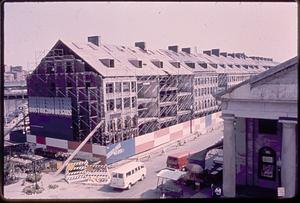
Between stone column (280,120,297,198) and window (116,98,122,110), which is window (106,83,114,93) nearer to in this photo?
window (116,98,122,110)

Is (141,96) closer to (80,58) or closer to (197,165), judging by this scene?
(80,58)

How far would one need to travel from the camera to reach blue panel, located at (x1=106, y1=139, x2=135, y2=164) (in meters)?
22.9

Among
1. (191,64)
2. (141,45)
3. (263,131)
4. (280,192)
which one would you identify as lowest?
(280,192)

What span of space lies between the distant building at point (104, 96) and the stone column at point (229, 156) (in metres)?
10.3

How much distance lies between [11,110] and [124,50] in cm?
1589

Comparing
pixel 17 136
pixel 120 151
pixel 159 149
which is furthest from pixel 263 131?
pixel 17 136

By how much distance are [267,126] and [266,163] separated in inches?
75.7

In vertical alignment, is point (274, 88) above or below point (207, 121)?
above

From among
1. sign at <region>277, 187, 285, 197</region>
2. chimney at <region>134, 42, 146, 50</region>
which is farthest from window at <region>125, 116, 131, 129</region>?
sign at <region>277, 187, 285, 197</region>

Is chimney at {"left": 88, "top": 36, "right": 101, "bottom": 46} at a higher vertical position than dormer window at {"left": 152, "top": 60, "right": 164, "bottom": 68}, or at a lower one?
higher

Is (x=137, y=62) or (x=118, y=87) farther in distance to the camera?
(x=137, y=62)

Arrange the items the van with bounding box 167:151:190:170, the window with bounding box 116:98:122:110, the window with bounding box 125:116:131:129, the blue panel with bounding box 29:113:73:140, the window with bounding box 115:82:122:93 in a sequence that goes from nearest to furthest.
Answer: the van with bounding box 167:151:190:170
the blue panel with bounding box 29:113:73:140
the window with bounding box 115:82:122:93
the window with bounding box 116:98:122:110
the window with bounding box 125:116:131:129

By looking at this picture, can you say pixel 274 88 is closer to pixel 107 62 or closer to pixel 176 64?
pixel 107 62

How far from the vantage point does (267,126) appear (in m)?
17.1
